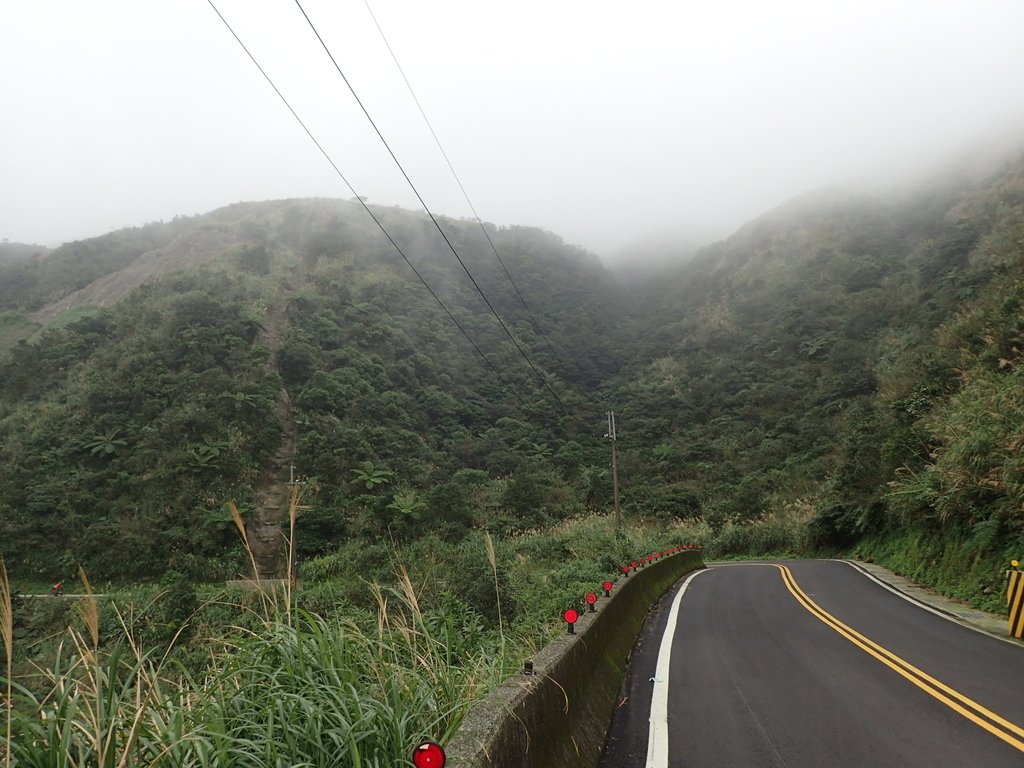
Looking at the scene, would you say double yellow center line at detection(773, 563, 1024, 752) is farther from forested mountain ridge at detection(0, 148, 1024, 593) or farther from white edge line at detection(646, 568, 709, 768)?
forested mountain ridge at detection(0, 148, 1024, 593)

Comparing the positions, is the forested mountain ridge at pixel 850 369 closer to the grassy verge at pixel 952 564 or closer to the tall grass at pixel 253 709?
the grassy verge at pixel 952 564

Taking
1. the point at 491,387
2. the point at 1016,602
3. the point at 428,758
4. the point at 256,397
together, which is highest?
the point at 491,387

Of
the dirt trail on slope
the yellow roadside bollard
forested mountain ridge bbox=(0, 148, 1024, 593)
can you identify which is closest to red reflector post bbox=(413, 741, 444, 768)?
the yellow roadside bollard

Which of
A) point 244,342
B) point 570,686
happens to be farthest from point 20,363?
point 570,686

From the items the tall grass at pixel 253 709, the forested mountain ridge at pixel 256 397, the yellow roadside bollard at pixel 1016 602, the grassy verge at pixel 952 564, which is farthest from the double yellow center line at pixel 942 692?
the forested mountain ridge at pixel 256 397

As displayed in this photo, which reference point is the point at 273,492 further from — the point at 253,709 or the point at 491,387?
the point at 253,709

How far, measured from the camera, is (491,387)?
205ft

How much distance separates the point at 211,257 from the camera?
212ft

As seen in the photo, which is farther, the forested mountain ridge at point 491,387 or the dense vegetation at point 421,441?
the forested mountain ridge at point 491,387

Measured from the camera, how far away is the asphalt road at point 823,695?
4887 millimetres

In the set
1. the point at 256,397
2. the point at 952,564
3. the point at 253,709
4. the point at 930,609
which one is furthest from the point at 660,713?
the point at 256,397

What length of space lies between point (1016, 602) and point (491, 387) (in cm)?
5416

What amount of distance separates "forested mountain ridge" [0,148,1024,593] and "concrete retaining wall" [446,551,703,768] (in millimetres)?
9435

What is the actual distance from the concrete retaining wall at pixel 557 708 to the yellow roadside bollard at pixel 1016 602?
5.88 metres
